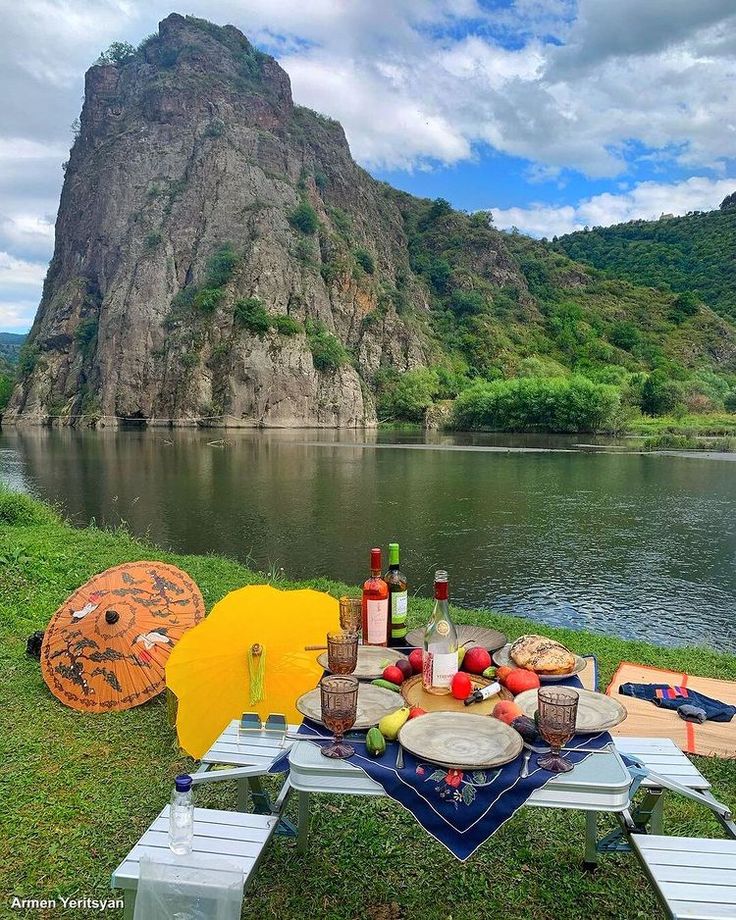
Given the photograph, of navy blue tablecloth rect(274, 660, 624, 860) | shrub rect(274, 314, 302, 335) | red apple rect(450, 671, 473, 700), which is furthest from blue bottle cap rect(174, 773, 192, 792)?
shrub rect(274, 314, 302, 335)

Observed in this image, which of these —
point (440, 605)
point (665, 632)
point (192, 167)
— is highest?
point (192, 167)

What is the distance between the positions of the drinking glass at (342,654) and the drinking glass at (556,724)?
0.95 m

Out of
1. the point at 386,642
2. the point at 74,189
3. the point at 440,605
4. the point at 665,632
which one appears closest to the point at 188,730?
the point at 386,642

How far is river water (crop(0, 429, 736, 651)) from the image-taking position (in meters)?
12.8

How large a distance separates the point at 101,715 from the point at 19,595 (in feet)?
12.8

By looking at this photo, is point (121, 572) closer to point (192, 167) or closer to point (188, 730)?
point (188, 730)

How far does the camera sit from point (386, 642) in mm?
3889

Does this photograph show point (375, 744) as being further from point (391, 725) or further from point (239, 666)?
point (239, 666)

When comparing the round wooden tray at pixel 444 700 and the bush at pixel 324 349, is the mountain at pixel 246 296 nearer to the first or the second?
the bush at pixel 324 349

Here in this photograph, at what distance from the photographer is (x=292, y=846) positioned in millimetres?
3764

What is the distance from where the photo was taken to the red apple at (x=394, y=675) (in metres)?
3.32

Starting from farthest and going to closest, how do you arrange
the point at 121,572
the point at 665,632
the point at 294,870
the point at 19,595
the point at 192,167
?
the point at 192,167, the point at 665,632, the point at 19,595, the point at 121,572, the point at 294,870

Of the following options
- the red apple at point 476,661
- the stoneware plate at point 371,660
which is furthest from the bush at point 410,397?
the red apple at point 476,661

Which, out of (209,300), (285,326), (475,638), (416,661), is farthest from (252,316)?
(416,661)
